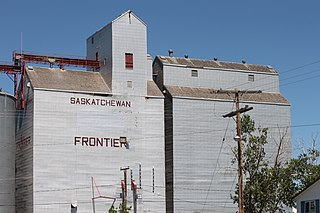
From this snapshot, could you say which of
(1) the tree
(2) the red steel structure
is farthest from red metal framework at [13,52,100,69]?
(1) the tree

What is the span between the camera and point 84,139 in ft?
232

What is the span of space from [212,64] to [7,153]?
26772 mm

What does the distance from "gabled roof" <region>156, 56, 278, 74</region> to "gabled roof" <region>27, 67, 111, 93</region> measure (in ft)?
29.4

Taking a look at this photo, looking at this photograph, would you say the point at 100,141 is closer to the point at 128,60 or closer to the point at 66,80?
the point at 66,80

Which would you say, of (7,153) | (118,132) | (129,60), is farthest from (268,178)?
(7,153)

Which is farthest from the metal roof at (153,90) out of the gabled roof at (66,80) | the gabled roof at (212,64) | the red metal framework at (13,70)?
the red metal framework at (13,70)

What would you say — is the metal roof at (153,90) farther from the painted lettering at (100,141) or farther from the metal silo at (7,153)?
the metal silo at (7,153)

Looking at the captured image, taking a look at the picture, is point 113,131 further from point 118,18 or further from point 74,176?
point 118,18

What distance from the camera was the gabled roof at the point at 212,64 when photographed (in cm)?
8075


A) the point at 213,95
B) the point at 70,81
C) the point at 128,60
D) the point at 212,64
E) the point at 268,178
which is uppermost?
the point at 212,64

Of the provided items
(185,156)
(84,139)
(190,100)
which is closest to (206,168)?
(185,156)

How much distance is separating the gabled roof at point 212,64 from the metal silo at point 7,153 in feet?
60.2

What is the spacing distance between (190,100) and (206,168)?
7.68 metres

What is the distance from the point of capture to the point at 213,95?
79750mm
